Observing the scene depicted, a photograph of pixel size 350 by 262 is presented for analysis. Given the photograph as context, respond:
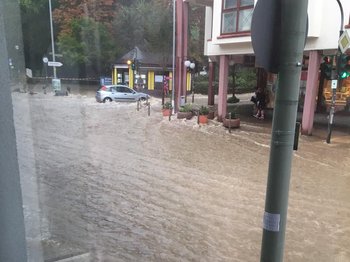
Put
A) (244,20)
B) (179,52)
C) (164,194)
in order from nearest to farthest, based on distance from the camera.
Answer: (164,194)
(244,20)
(179,52)

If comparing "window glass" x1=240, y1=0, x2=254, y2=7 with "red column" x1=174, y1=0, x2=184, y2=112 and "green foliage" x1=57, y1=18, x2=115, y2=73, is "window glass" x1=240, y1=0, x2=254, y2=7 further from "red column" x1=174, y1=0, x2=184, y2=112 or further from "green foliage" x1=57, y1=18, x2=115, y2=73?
"green foliage" x1=57, y1=18, x2=115, y2=73

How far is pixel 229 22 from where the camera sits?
13.0 metres

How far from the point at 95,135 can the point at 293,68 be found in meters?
10.3

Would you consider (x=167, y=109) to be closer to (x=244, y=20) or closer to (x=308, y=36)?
(x=244, y=20)

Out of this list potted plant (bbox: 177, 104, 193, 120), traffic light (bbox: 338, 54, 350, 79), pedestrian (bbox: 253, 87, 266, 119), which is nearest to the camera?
traffic light (bbox: 338, 54, 350, 79)

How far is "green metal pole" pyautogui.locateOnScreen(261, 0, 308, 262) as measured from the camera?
7.18 ft

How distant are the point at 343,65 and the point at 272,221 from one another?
914 cm

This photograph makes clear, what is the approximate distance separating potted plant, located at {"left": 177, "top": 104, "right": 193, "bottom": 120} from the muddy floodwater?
3.56 m

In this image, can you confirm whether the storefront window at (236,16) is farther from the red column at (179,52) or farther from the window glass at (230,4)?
the red column at (179,52)

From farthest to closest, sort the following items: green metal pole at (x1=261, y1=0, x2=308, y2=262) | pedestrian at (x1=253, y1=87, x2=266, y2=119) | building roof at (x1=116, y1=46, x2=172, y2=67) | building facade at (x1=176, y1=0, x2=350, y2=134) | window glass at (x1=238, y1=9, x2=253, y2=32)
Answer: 1. pedestrian at (x1=253, y1=87, x2=266, y2=119)
2. window glass at (x1=238, y1=9, x2=253, y2=32)
3. building roof at (x1=116, y1=46, x2=172, y2=67)
4. building facade at (x1=176, y1=0, x2=350, y2=134)
5. green metal pole at (x1=261, y1=0, x2=308, y2=262)

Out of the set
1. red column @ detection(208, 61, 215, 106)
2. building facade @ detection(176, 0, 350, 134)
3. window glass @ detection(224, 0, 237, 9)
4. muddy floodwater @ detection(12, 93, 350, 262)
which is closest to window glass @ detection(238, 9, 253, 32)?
building facade @ detection(176, 0, 350, 134)

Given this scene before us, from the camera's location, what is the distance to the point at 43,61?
317 centimetres

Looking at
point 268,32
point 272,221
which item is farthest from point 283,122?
point 272,221

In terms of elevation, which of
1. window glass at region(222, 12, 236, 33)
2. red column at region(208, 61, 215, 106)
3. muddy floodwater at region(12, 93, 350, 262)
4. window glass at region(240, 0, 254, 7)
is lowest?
muddy floodwater at region(12, 93, 350, 262)
